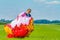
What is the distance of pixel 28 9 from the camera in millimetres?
20141

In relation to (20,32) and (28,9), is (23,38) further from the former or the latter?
(28,9)

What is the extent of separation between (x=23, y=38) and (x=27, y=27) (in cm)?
71

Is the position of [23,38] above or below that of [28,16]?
below

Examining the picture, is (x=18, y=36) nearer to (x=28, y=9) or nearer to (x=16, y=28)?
(x=16, y=28)

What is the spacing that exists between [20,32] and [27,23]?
2.26 ft

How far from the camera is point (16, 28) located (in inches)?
805

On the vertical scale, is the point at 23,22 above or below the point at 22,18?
below

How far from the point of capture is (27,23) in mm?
20469

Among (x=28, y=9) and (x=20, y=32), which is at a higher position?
(x=28, y=9)

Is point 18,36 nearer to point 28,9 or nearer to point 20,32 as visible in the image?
point 20,32

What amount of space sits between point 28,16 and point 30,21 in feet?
1.17

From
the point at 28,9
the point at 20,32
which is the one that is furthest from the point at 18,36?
the point at 28,9

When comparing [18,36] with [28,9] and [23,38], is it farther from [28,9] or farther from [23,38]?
[28,9]

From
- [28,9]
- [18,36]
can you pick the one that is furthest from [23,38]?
[28,9]
